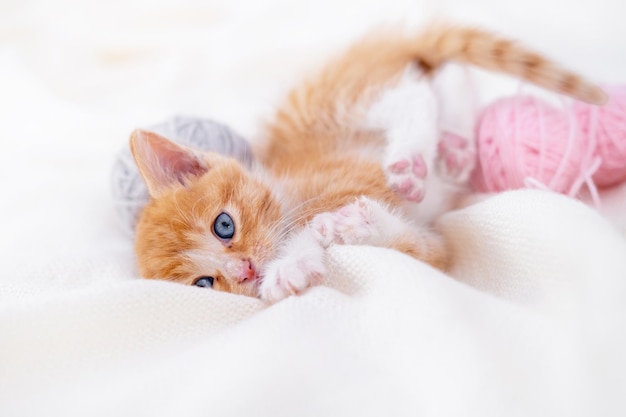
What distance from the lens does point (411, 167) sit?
4.79ft

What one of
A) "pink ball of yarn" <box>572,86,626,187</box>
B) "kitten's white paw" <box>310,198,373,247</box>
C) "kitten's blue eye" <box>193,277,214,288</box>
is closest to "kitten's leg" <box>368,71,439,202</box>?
"kitten's white paw" <box>310,198,373,247</box>

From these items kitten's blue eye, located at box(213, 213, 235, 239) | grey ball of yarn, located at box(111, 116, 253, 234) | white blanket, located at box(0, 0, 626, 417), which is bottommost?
white blanket, located at box(0, 0, 626, 417)

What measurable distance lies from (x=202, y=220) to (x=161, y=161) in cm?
20

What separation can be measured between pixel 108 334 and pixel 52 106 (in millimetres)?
1345

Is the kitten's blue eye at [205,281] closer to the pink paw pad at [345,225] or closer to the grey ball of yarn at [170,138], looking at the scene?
the pink paw pad at [345,225]

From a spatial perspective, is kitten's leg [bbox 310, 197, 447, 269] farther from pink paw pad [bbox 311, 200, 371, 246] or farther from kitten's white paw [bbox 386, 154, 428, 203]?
kitten's white paw [bbox 386, 154, 428, 203]

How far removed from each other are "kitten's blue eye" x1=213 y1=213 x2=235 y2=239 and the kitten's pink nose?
0.29 feet

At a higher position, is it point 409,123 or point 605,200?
point 409,123

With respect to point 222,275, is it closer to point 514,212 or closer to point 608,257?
point 514,212

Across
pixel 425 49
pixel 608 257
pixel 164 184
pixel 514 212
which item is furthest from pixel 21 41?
pixel 608 257

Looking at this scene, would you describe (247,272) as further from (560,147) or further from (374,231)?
(560,147)

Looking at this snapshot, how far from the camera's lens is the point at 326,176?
4.89 feet

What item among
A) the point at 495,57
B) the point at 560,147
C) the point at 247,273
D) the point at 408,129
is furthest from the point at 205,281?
the point at 495,57

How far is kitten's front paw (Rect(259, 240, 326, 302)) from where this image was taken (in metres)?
1.07
